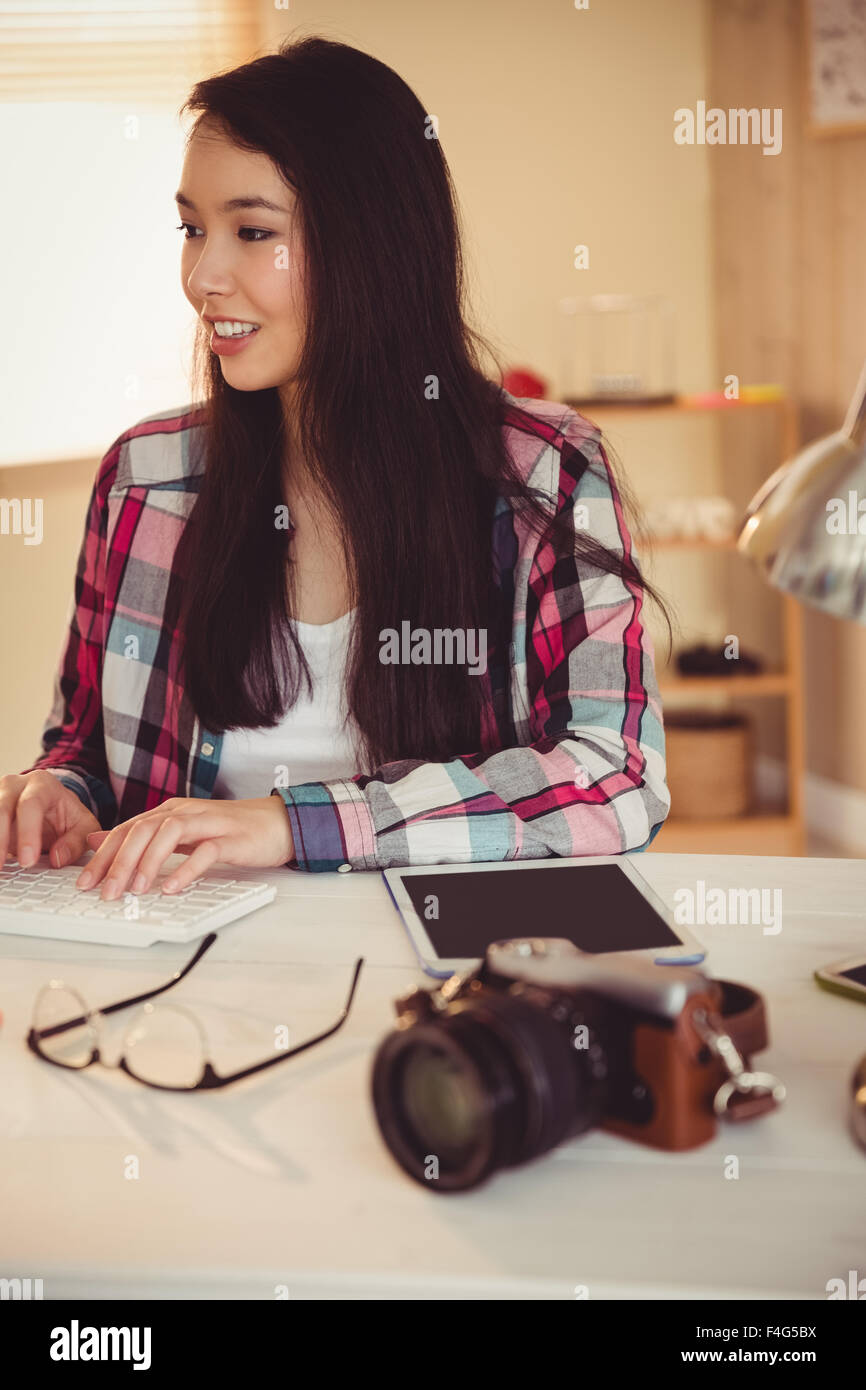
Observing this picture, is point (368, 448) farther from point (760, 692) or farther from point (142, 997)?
point (760, 692)

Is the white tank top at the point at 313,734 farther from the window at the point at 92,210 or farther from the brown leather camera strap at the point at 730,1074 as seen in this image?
the window at the point at 92,210

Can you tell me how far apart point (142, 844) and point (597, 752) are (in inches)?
16.6

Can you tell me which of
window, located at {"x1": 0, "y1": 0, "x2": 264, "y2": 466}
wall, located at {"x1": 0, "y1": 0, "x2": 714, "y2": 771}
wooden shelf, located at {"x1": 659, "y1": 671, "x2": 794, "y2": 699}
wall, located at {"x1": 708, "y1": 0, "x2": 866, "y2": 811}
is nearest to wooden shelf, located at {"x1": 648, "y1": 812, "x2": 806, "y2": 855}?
wall, located at {"x1": 708, "y1": 0, "x2": 866, "y2": 811}

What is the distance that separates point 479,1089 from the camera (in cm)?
62

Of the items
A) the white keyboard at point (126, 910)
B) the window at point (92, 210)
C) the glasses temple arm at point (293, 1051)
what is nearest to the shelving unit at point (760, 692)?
the window at point (92, 210)

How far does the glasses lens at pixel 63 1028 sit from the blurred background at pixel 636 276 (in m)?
2.29

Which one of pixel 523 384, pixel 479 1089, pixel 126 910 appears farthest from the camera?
pixel 523 384

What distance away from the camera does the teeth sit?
1.44 m

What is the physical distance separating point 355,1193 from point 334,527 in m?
0.95

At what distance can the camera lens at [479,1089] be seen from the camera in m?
0.63

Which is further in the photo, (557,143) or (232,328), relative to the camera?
(557,143)

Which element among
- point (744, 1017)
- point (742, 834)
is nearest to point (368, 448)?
point (744, 1017)
